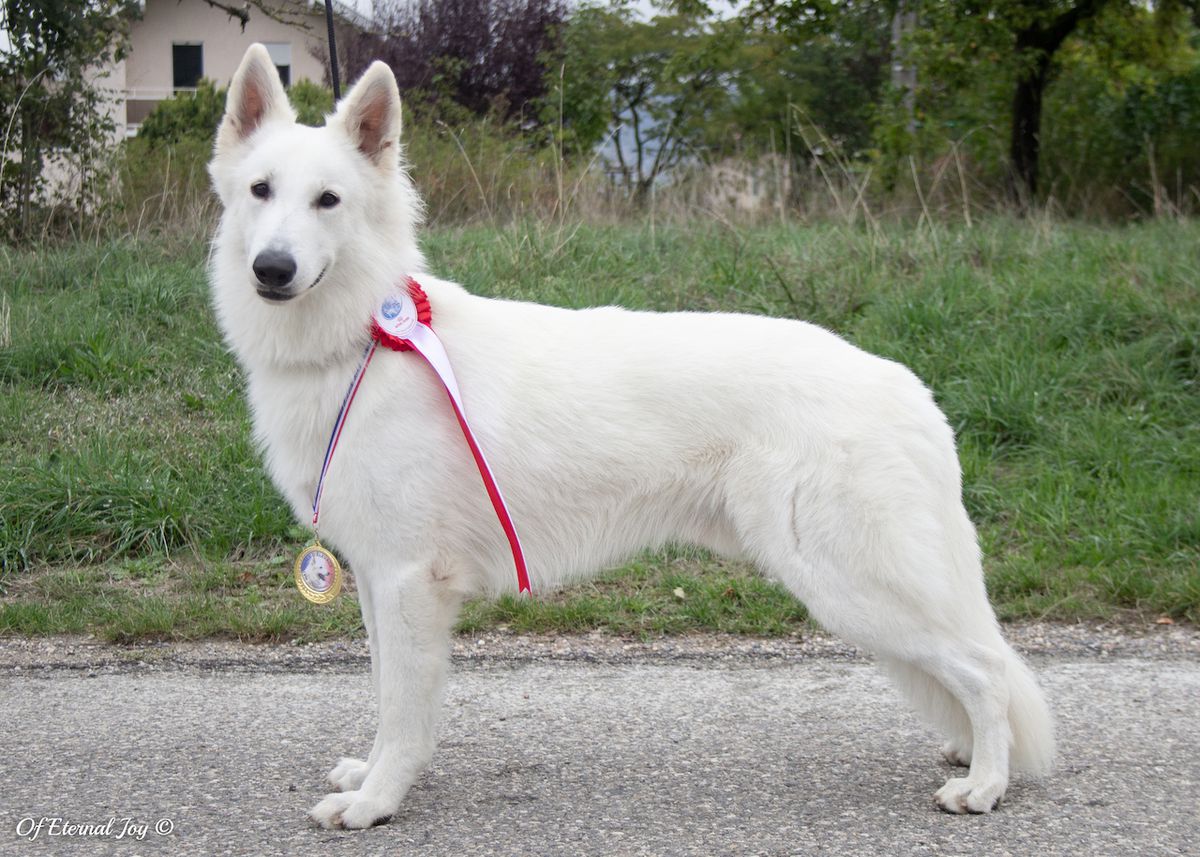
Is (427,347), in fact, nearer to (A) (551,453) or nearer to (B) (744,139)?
(A) (551,453)

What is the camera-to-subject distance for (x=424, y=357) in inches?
125

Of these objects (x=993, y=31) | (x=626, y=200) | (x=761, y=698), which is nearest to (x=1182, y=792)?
(x=761, y=698)

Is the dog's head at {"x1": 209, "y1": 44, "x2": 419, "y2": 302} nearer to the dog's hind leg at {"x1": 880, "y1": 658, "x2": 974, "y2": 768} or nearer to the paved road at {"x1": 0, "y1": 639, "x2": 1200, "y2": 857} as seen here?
the paved road at {"x1": 0, "y1": 639, "x2": 1200, "y2": 857}

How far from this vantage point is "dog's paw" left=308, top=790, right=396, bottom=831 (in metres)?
2.98

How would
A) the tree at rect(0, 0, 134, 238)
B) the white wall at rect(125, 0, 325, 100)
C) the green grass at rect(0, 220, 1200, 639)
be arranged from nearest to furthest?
1. the green grass at rect(0, 220, 1200, 639)
2. the tree at rect(0, 0, 134, 238)
3. the white wall at rect(125, 0, 325, 100)

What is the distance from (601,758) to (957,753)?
1.10m

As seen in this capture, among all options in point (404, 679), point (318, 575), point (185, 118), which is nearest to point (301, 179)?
point (318, 575)

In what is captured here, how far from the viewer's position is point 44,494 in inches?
212

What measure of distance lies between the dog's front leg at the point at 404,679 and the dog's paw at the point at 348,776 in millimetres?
124

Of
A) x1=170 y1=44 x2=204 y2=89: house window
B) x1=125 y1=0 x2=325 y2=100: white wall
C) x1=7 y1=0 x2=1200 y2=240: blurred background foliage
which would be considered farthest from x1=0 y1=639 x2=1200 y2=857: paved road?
x1=170 y1=44 x2=204 y2=89: house window

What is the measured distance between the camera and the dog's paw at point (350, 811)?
2979 mm

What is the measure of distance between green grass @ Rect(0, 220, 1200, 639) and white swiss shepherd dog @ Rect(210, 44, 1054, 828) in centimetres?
152

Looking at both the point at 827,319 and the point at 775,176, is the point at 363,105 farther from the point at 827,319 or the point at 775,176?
the point at 775,176

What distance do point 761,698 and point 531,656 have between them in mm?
953
